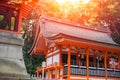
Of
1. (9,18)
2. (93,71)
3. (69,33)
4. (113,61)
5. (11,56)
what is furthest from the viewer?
(113,61)

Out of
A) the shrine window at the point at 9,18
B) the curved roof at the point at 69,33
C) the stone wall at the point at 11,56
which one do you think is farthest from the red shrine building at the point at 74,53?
the stone wall at the point at 11,56

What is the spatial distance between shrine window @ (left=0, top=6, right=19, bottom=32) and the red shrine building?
18.7 ft

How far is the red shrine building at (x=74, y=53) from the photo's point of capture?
59.6 feet

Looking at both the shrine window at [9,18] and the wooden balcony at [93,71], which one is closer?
the shrine window at [9,18]

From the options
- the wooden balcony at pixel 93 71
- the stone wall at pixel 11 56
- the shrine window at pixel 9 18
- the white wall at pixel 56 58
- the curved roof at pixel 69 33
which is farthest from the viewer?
the white wall at pixel 56 58

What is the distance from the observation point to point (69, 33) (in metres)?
21.5

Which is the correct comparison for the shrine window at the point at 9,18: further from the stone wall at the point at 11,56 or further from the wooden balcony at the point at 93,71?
the wooden balcony at the point at 93,71

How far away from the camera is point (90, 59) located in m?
21.5

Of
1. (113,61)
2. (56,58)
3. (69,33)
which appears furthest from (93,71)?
(69,33)

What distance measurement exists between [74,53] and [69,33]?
2195mm

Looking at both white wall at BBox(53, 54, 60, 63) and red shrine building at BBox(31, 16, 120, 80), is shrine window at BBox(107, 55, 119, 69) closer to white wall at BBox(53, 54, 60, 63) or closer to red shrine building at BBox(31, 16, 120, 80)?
red shrine building at BBox(31, 16, 120, 80)

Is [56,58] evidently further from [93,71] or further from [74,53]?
[93,71]

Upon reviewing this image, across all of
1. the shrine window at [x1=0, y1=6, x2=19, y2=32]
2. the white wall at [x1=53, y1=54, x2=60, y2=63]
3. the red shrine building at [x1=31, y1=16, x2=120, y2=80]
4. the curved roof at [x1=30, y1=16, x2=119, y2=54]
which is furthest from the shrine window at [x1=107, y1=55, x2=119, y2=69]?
the shrine window at [x1=0, y1=6, x2=19, y2=32]

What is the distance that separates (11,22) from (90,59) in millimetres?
11454
